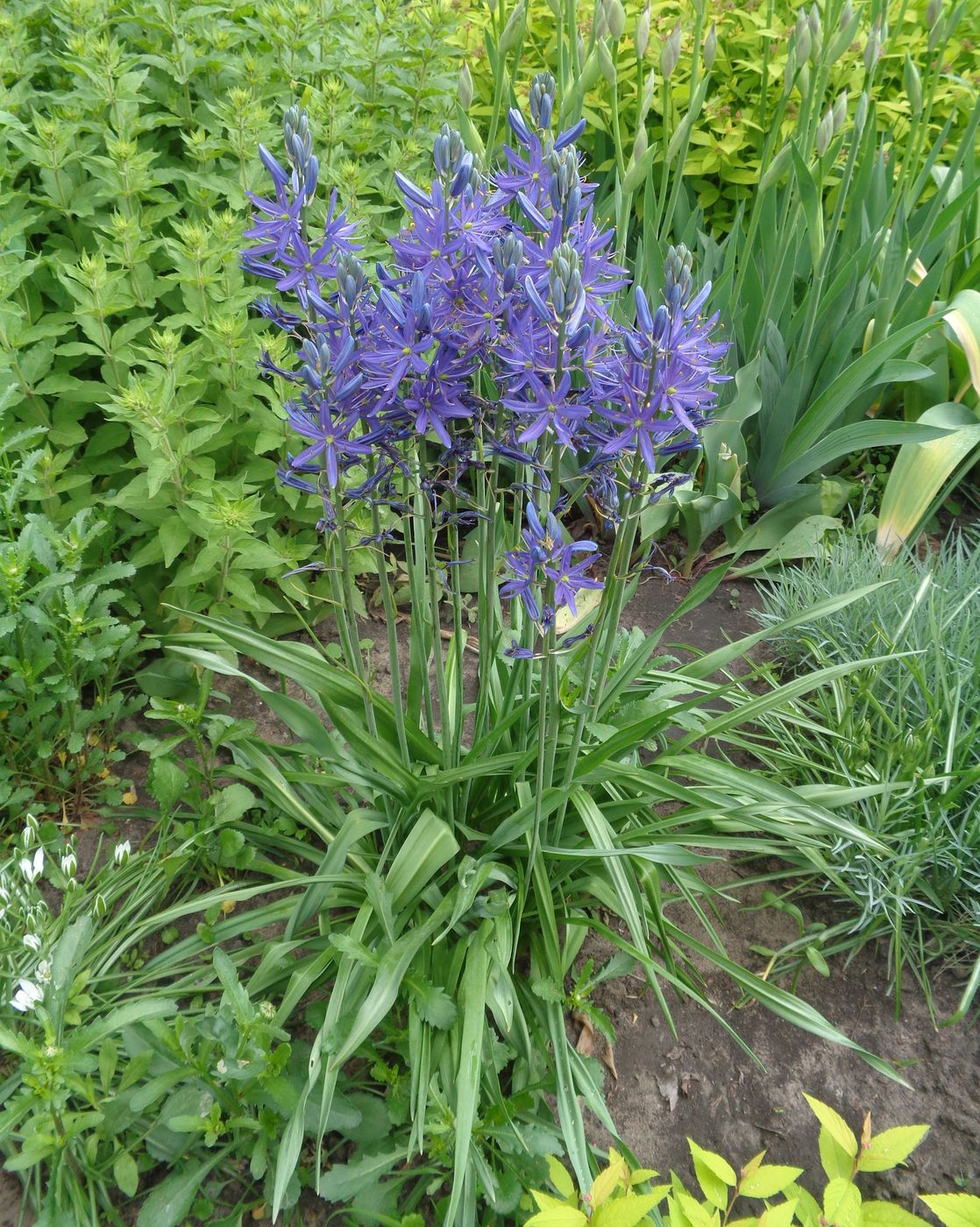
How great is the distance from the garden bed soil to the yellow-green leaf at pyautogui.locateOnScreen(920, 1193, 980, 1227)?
2.58 feet

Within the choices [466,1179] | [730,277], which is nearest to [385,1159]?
[466,1179]

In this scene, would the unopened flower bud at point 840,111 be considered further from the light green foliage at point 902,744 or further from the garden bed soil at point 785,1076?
the garden bed soil at point 785,1076

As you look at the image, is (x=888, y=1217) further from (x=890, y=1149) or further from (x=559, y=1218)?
(x=559, y=1218)

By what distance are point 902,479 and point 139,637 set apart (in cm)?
268

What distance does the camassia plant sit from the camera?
1544mm

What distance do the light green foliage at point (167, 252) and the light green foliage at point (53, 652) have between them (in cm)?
13

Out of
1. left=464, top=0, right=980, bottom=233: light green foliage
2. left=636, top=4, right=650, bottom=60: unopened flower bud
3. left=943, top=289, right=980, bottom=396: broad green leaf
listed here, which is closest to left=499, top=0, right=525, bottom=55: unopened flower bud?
left=636, top=4, right=650, bottom=60: unopened flower bud

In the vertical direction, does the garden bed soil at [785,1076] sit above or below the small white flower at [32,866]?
below

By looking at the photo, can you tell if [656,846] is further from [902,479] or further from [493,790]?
[902,479]

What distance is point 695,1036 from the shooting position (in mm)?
2316

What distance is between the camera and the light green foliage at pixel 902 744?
7.95 feet

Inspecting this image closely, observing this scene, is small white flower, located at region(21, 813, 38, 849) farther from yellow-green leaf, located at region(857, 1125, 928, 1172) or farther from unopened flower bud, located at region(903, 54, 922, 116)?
unopened flower bud, located at region(903, 54, 922, 116)

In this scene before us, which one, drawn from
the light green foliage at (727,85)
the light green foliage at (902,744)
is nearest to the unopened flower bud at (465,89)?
the light green foliage at (727,85)

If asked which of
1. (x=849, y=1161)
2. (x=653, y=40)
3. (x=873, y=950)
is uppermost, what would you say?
(x=653, y=40)
